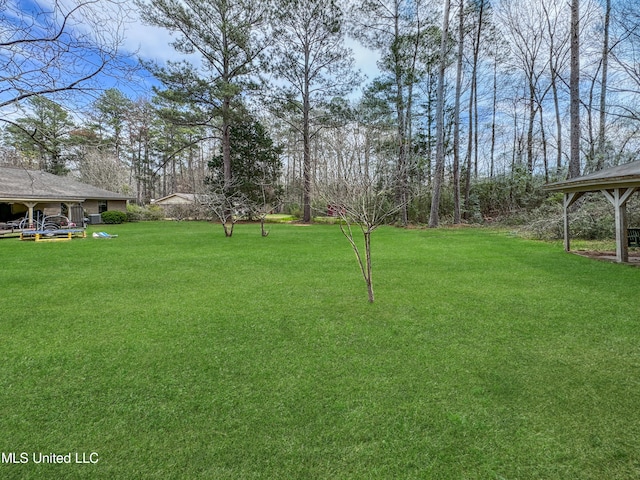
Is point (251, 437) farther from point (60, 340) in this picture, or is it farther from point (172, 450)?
point (60, 340)

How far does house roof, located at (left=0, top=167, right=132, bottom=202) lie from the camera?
1306cm

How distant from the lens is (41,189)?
14.6 meters

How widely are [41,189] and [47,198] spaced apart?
138 cm

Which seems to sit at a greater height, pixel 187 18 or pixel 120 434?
pixel 187 18

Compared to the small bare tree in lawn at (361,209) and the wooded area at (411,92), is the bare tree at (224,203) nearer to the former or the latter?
the wooded area at (411,92)

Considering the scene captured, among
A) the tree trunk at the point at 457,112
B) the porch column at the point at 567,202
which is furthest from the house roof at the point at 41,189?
the tree trunk at the point at 457,112

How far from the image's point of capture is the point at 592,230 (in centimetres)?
968

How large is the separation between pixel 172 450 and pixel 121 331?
6.61 feet

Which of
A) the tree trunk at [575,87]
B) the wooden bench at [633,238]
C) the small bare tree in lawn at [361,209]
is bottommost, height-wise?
the wooden bench at [633,238]

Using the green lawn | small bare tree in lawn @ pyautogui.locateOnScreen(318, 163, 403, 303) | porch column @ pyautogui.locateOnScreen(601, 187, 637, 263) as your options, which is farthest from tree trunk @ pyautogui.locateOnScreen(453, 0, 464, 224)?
the green lawn

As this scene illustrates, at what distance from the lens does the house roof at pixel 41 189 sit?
42.8ft

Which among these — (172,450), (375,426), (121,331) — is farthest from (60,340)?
(375,426)

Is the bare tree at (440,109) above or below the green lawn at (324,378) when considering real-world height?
above

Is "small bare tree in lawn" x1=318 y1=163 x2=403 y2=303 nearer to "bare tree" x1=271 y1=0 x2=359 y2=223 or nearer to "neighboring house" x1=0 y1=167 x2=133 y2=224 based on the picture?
"bare tree" x1=271 y1=0 x2=359 y2=223
